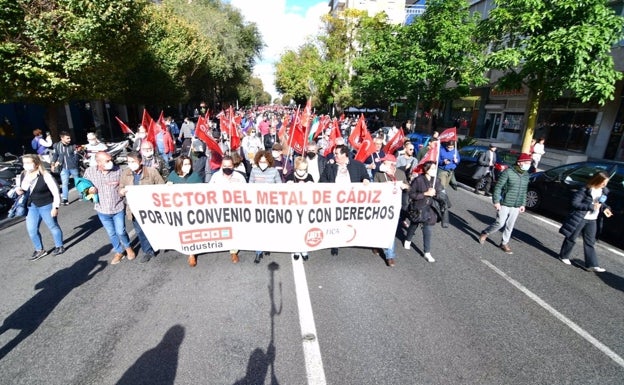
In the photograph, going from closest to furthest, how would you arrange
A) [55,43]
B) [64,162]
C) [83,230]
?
[83,230]
[64,162]
[55,43]

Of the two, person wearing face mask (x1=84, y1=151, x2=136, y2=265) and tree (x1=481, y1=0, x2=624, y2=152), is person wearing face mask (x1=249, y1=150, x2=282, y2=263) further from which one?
tree (x1=481, y1=0, x2=624, y2=152)

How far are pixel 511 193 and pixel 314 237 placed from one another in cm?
372


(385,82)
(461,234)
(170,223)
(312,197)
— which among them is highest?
(385,82)


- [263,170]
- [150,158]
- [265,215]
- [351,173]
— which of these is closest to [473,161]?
[351,173]

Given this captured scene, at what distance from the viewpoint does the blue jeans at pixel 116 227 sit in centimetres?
481

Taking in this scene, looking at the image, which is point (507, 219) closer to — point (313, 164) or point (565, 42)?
point (313, 164)

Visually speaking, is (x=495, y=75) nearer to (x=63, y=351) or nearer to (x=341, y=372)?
(x=341, y=372)

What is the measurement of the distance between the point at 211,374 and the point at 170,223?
239 cm

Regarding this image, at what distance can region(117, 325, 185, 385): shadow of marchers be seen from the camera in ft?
9.47

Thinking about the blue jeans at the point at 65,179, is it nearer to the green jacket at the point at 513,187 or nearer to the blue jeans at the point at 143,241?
the blue jeans at the point at 143,241

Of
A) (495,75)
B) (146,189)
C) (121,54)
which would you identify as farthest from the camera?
(495,75)

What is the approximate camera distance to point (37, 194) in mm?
4859

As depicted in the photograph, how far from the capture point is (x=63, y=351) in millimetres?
3215

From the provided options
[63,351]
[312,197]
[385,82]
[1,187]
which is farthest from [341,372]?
[385,82]
